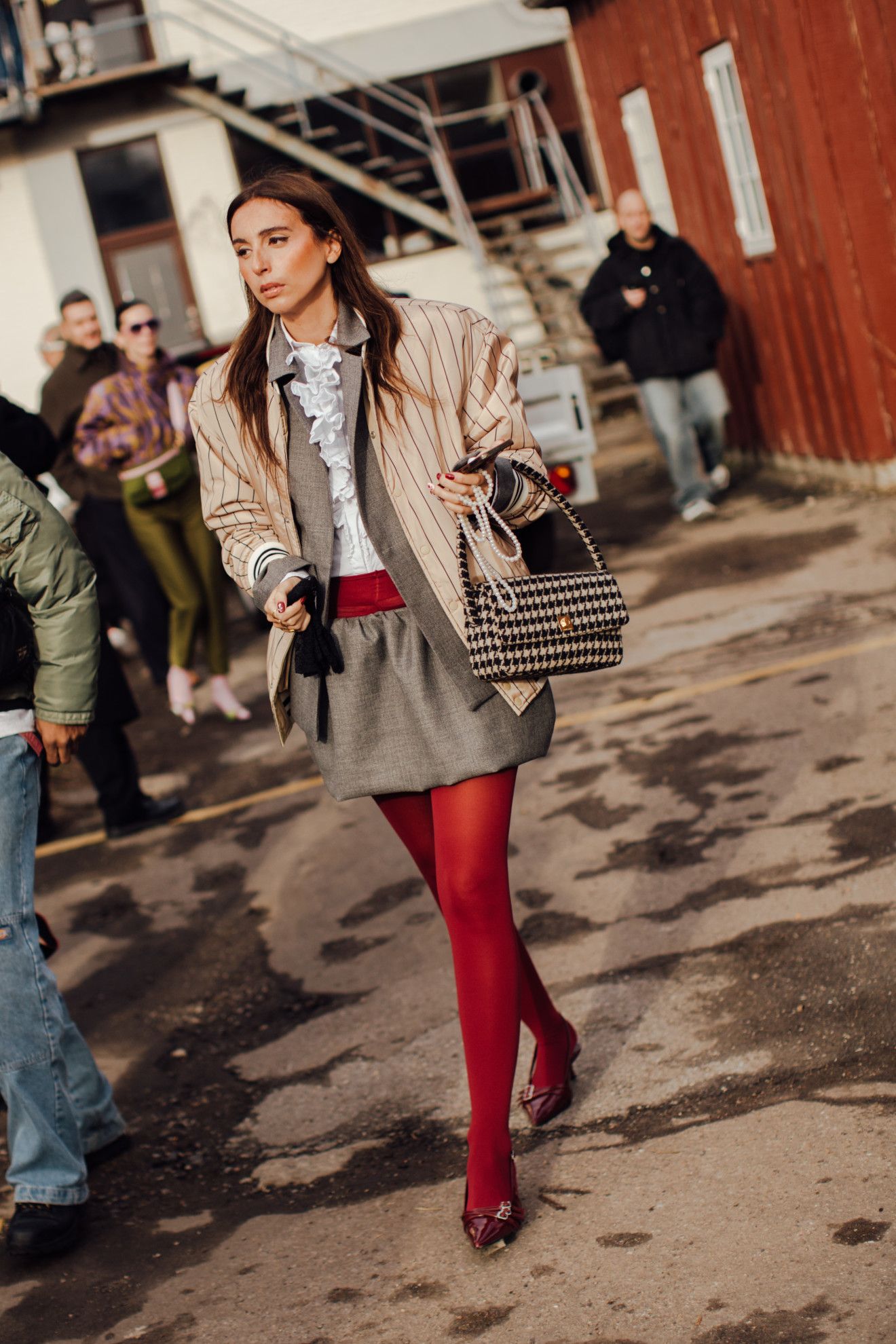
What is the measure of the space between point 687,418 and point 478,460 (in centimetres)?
842

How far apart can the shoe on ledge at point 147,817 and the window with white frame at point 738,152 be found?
6.43 m

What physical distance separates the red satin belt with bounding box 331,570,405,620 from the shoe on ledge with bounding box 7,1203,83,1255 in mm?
1603

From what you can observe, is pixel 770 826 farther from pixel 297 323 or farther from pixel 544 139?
pixel 544 139

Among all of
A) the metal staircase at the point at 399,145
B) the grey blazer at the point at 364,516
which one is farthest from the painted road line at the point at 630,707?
the metal staircase at the point at 399,145

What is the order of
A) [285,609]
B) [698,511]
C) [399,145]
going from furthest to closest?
[399,145] < [698,511] < [285,609]

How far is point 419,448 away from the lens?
3.23m

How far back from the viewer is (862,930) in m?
4.28

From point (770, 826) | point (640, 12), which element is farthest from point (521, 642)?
point (640, 12)

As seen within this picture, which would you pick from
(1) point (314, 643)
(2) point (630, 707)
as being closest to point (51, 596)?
(1) point (314, 643)

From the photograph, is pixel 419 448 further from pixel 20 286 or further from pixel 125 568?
pixel 20 286

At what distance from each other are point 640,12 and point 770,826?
982 centimetres

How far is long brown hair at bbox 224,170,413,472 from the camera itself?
3.22 meters

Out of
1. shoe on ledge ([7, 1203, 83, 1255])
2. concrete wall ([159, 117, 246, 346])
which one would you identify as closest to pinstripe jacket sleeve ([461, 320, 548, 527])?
shoe on ledge ([7, 1203, 83, 1255])

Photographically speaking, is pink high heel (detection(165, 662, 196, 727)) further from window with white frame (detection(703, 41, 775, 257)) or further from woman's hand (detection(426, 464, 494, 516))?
window with white frame (detection(703, 41, 775, 257))
